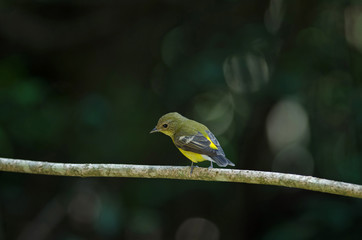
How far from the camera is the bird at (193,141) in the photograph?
3.80 m

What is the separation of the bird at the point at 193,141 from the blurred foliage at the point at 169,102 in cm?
168

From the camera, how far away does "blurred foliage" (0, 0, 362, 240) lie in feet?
19.6

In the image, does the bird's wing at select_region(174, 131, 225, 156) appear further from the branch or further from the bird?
the branch

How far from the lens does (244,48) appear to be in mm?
6027

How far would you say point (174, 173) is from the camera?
326cm

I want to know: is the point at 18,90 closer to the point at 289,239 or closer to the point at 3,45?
the point at 3,45

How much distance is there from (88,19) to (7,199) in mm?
2567

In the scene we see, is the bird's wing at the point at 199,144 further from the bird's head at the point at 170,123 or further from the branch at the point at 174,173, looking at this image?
the branch at the point at 174,173

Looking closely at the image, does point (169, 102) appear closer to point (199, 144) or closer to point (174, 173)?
point (199, 144)

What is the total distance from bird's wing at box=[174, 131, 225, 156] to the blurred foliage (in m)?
1.92

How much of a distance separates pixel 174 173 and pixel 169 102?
9.80 feet

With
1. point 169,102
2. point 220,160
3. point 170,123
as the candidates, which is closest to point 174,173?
point 220,160

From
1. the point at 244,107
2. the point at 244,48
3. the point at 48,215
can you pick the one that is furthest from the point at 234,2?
the point at 48,215

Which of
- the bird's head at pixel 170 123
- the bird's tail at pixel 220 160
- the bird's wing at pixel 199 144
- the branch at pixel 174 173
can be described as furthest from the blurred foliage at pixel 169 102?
the branch at pixel 174 173
